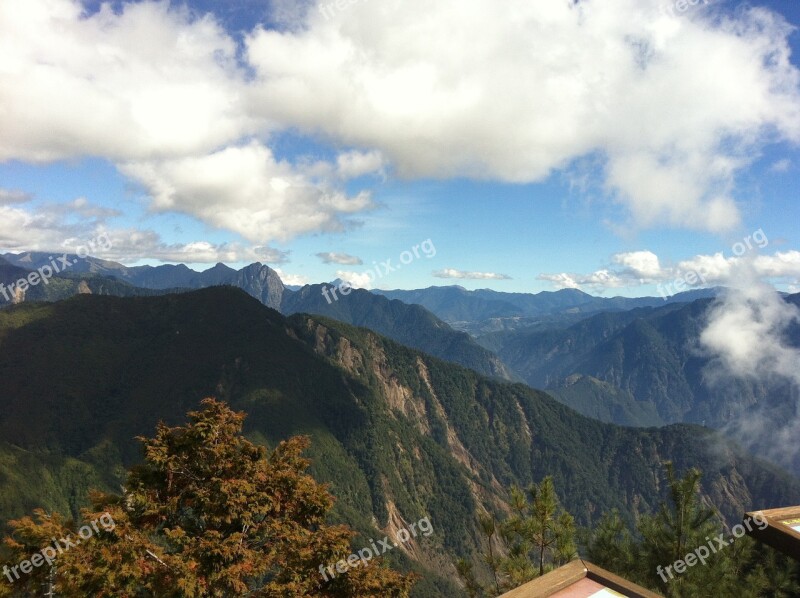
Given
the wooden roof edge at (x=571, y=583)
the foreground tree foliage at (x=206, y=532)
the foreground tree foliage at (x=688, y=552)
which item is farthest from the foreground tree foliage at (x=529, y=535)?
the wooden roof edge at (x=571, y=583)

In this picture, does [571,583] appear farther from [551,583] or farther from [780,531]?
[780,531]

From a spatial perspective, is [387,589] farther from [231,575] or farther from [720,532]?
[720,532]

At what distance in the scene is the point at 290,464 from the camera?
18875mm

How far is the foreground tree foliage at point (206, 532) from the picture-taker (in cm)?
1438

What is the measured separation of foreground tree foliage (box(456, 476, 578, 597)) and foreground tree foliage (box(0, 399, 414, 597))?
373cm

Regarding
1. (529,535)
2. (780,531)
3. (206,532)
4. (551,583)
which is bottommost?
(529,535)

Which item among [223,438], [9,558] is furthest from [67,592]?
[223,438]

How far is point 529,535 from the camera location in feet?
59.3

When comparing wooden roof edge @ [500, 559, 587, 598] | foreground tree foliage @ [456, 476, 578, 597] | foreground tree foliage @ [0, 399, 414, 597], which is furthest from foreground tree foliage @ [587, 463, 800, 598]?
wooden roof edge @ [500, 559, 587, 598]

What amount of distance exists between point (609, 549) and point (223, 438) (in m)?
15.8

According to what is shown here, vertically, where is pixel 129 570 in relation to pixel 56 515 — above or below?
below

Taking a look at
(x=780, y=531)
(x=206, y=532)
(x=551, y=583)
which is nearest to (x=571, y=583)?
(x=551, y=583)

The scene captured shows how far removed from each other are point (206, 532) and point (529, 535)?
37.9ft

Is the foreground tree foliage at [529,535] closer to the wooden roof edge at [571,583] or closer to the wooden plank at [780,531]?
the wooden plank at [780,531]
